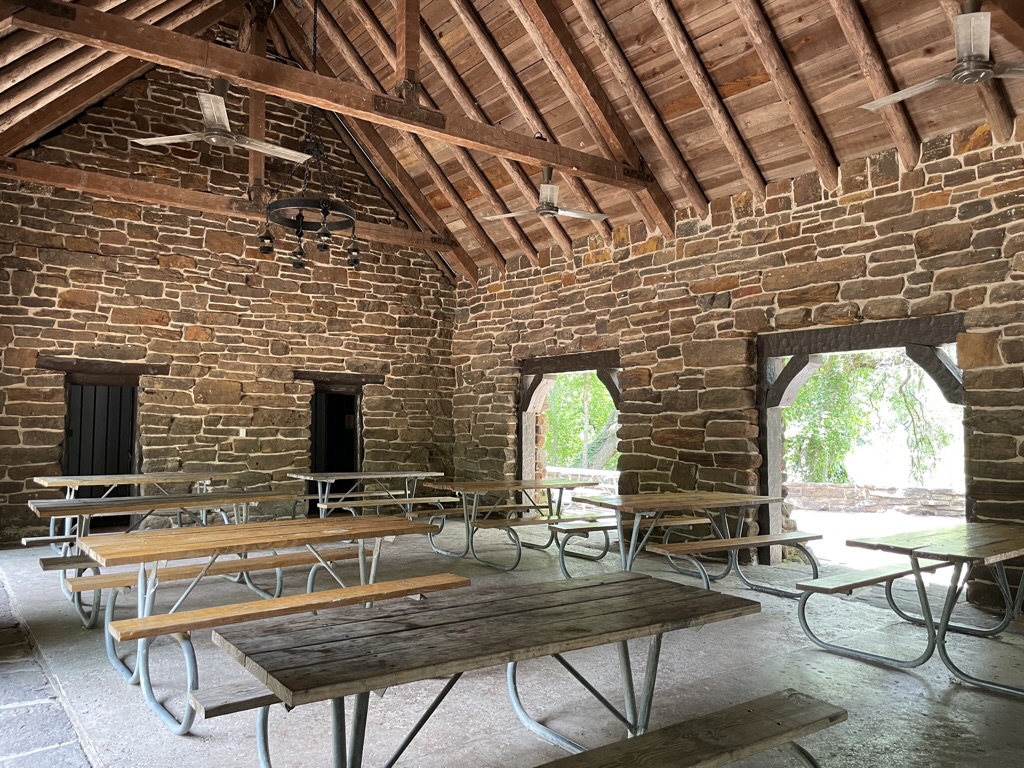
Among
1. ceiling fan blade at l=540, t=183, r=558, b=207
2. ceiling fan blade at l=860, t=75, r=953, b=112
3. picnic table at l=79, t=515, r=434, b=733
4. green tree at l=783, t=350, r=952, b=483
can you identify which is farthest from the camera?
green tree at l=783, t=350, r=952, b=483

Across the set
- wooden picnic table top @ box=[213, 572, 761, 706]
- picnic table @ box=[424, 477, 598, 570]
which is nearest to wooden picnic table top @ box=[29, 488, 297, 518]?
picnic table @ box=[424, 477, 598, 570]

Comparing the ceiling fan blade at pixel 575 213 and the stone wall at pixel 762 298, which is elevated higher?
the ceiling fan blade at pixel 575 213

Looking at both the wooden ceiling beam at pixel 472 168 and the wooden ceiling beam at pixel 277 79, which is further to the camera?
the wooden ceiling beam at pixel 472 168

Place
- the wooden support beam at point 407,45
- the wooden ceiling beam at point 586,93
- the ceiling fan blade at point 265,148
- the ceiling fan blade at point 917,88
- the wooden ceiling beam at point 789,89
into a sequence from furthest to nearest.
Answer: the wooden ceiling beam at point 586,93, the wooden support beam at point 407,45, the ceiling fan blade at point 265,148, the wooden ceiling beam at point 789,89, the ceiling fan blade at point 917,88

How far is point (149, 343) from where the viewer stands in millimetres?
7219

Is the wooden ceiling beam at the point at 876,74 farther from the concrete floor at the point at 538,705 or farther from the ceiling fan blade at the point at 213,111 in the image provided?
the ceiling fan blade at the point at 213,111

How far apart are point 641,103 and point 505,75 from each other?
1.27 metres

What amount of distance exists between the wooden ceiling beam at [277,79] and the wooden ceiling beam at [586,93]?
0.71 feet

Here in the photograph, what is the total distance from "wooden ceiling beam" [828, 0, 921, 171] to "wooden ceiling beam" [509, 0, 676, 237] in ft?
6.44

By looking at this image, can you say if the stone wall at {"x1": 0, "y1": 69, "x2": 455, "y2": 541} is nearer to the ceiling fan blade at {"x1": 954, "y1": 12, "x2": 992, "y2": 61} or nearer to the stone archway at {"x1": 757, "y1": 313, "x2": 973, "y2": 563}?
the stone archway at {"x1": 757, "y1": 313, "x2": 973, "y2": 563}

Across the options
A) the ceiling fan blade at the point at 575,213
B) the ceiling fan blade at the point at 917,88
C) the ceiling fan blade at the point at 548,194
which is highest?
the ceiling fan blade at the point at 548,194

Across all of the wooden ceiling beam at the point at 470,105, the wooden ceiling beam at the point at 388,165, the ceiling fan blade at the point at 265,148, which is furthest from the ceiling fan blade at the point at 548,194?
the wooden ceiling beam at the point at 388,165

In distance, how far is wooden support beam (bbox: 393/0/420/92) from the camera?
204 inches

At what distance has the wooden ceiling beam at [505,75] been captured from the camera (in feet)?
19.5
